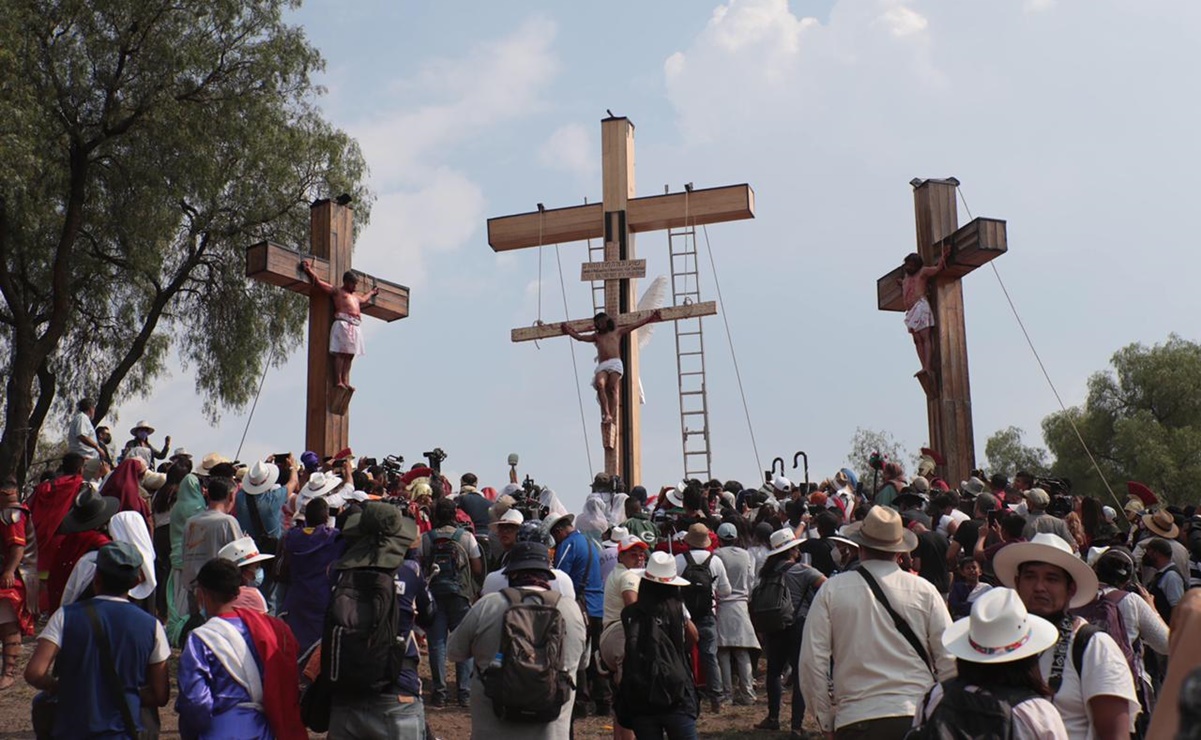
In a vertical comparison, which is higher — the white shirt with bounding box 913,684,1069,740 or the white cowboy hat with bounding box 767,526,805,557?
the white cowboy hat with bounding box 767,526,805,557

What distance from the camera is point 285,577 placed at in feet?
27.2

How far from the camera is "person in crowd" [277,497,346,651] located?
794cm

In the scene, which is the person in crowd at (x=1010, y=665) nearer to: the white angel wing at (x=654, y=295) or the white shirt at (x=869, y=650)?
the white shirt at (x=869, y=650)

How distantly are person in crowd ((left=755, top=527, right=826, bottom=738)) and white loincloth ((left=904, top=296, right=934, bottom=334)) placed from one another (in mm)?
6551

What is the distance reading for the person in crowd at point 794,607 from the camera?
9828mm

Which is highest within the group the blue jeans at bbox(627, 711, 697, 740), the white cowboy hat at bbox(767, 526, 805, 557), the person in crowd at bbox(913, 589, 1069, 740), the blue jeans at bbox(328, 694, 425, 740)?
the white cowboy hat at bbox(767, 526, 805, 557)

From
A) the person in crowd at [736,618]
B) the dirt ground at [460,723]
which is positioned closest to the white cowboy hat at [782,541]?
the person in crowd at [736,618]

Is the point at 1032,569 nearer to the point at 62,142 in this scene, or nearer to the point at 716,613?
the point at 716,613

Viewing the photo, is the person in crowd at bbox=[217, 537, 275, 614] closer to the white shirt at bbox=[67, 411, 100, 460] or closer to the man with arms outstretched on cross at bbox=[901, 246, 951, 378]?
the white shirt at bbox=[67, 411, 100, 460]

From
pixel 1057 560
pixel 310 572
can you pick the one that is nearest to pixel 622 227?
pixel 310 572

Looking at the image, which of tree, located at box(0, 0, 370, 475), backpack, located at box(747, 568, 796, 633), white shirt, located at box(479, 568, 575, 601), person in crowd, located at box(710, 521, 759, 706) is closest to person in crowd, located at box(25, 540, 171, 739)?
white shirt, located at box(479, 568, 575, 601)

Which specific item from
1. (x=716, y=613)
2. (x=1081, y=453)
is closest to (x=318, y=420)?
(x=716, y=613)

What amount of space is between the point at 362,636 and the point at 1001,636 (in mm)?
2888

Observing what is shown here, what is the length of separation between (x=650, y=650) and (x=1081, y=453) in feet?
135
